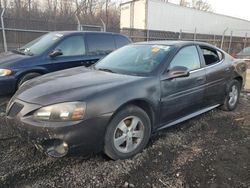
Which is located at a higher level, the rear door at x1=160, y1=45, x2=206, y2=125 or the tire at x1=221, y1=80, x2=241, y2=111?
the rear door at x1=160, y1=45, x2=206, y2=125

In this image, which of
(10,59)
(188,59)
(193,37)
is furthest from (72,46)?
(193,37)

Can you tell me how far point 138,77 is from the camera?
11.3ft

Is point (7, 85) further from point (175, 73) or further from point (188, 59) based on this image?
point (188, 59)

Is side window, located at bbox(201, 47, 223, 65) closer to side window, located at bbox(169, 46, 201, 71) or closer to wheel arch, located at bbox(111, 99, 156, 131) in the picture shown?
side window, located at bbox(169, 46, 201, 71)

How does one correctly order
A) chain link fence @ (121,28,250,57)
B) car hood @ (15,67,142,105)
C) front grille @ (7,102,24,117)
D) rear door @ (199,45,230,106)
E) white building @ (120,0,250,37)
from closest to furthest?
1. car hood @ (15,67,142,105)
2. front grille @ (7,102,24,117)
3. rear door @ (199,45,230,106)
4. chain link fence @ (121,28,250,57)
5. white building @ (120,0,250,37)

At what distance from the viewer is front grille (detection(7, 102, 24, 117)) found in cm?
299

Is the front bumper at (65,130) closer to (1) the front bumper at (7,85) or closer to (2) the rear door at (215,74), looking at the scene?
(2) the rear door at (215,74)

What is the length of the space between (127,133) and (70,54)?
354 centimetres

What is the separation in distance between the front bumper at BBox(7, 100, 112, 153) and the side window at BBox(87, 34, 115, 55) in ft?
12.6

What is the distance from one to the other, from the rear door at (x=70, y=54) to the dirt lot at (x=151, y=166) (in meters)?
2.24

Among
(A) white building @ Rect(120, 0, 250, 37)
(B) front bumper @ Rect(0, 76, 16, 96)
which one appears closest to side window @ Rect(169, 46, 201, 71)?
(B) front bumper @ Rect(0, 76, 16, 96)

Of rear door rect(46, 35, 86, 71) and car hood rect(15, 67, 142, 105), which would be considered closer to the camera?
car hood rect(15, 67, 142, 105)

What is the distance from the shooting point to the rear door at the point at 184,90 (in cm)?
364

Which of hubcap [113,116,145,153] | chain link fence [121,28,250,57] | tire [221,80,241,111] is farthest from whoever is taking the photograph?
chain link fence [121,28,250,57]
